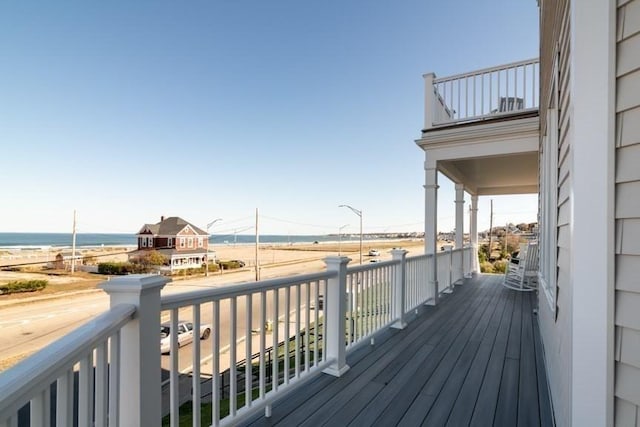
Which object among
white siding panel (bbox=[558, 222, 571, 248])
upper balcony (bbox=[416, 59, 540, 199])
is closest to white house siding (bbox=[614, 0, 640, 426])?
white siding panel (bbox=[558, 222, 571, 248])

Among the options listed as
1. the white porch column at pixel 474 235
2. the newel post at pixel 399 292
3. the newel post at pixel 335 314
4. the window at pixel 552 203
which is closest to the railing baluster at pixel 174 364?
the newel post at pixel 335 314

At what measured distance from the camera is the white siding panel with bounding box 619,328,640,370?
2.91ft

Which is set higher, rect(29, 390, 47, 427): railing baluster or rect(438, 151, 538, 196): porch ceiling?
rect(438, 151, 538, 196): porch ceiling

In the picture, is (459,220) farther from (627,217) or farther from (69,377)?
(69,377)

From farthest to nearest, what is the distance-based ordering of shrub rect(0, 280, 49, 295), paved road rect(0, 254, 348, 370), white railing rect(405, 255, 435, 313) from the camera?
shrub rect(0, 280, 49, 295) < paved road rect(0, 254, 348, 370) < white railing rect(405, 255, 435, 313)

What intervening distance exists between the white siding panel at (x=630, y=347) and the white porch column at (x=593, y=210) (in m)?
0.03

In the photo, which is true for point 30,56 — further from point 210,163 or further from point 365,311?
point 210,163

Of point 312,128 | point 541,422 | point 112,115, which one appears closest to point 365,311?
point 541,422

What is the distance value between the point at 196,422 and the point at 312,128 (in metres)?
19.5

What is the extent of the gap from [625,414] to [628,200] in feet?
2.11

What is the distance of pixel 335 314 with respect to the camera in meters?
2.60

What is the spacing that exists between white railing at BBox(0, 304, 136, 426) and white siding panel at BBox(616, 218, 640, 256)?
1.53m

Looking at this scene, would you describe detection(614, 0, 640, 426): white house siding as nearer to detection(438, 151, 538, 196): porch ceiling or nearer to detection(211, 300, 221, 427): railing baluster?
detection(211, 300, 221, 427): railing baluster

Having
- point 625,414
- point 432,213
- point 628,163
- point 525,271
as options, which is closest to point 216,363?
point 625,414
